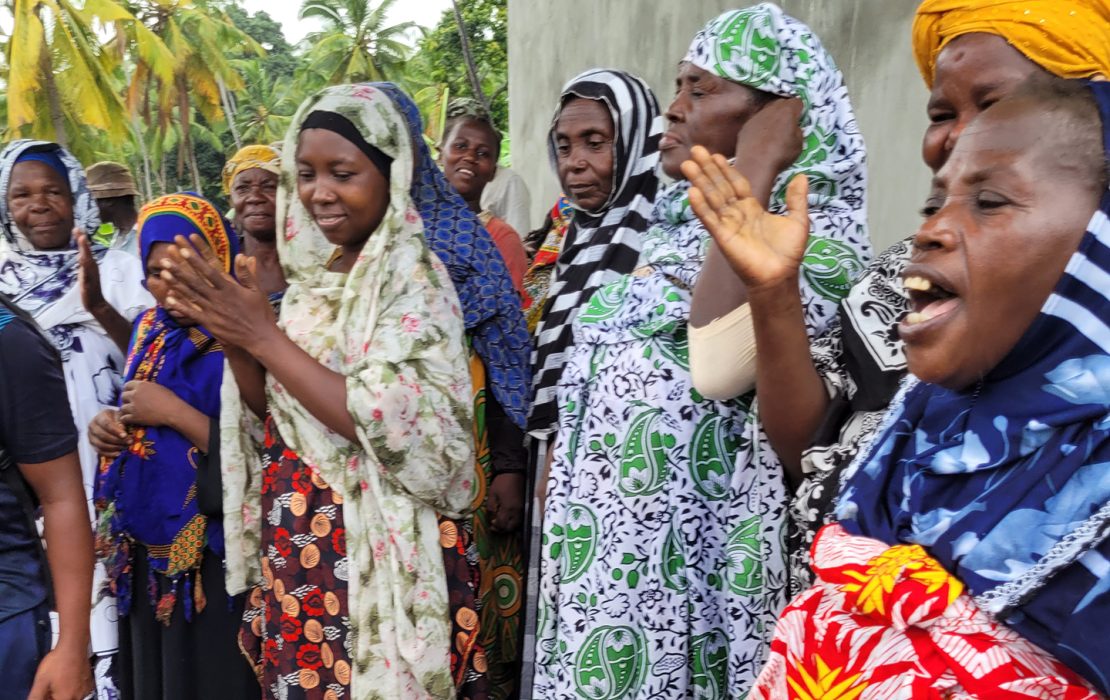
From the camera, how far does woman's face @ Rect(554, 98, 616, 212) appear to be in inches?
118

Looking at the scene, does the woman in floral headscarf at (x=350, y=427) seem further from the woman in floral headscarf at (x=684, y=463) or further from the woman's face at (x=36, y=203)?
the woman's face at (x=36, y=203)

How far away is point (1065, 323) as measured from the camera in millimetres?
1127

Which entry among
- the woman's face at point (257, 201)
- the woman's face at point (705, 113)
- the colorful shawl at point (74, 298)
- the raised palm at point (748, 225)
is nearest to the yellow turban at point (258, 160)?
the woman's face at point (257, 201)

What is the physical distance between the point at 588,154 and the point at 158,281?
1420 mm

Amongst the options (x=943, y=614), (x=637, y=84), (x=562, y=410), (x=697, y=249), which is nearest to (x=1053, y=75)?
(x=943, y=614)

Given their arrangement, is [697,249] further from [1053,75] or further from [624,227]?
[1053,75]

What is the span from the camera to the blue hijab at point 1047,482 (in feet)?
3.52

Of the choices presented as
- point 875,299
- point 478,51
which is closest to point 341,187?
point 875,299

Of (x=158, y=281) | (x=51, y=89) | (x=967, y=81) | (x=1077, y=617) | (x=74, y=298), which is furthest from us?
(x=51, y=89)

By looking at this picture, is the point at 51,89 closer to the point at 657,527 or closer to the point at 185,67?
the point at 185,67

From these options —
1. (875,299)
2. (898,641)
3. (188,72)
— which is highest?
(188,72)

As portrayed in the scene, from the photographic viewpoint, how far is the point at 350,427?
Answer: 238 cm

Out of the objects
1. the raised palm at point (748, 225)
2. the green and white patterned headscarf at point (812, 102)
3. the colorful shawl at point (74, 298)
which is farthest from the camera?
the colorful shawl at point (74, 298)

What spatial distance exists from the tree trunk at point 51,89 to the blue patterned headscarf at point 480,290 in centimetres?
1889
